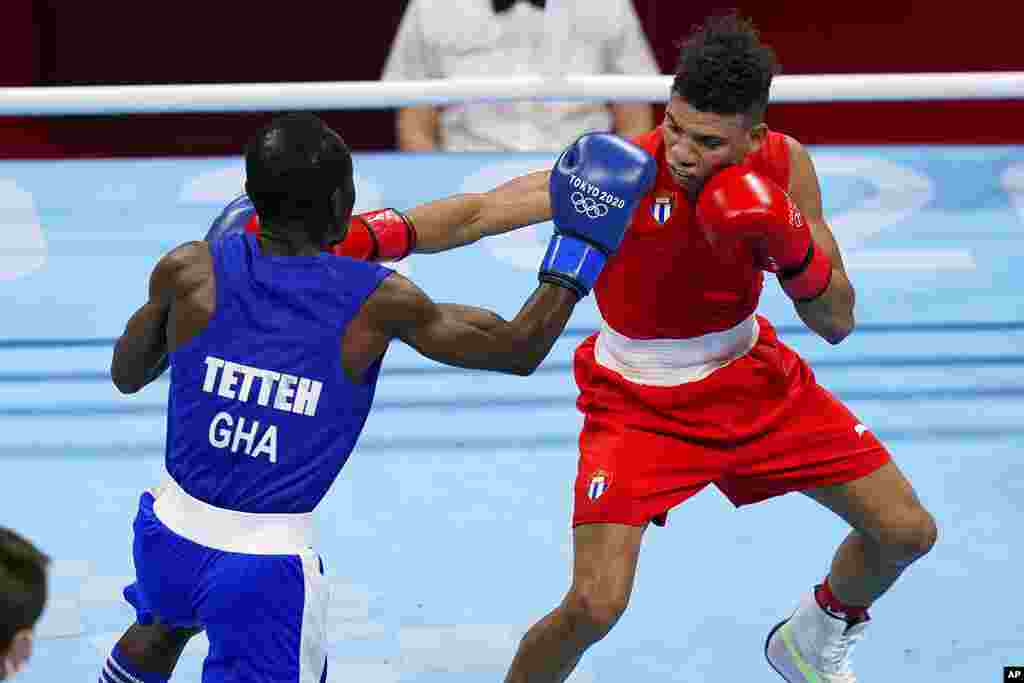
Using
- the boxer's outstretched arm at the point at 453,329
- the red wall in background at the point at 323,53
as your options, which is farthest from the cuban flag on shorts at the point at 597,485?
the red wall in background at the point at 323,53

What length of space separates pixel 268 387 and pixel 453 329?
30cm

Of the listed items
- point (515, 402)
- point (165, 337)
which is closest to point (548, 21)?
point (515, 402)

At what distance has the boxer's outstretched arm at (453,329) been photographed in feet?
8.30

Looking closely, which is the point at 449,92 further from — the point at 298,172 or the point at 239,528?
the point at 239,528

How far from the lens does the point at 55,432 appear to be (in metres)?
4.30

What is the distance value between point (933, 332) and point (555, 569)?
1640 mm

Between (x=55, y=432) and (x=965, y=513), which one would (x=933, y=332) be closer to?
(x=965, y=513)

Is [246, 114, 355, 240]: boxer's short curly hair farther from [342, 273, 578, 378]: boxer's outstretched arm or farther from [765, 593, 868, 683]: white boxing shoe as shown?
[765, 593, 868, 683]: white boxing shoe

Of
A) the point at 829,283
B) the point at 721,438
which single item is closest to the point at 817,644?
the point at 721,438

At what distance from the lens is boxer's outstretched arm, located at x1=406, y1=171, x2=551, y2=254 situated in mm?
3209

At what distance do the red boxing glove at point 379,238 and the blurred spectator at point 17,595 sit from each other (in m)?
1.16

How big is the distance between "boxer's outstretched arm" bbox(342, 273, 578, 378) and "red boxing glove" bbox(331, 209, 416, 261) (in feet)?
1.50

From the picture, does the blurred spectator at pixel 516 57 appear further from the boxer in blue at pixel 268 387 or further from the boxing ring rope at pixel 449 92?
the boxer in blue at pixel 268 387

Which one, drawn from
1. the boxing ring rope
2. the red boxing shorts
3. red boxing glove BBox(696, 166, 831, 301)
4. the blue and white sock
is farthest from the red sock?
the boxing ring rope
